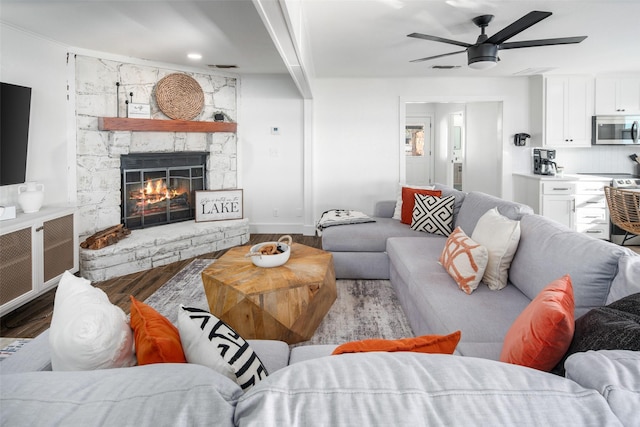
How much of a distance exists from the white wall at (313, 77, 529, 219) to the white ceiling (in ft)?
2.90

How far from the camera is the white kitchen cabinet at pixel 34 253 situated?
2998mm

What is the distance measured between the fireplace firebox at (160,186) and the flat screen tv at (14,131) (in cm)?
122

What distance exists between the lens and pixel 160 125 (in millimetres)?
4809

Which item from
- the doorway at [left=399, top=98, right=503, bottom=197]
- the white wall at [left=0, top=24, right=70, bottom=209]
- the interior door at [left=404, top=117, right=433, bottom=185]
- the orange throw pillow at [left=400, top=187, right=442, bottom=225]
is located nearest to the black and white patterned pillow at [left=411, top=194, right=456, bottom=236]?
the orange throw pillow at [left=400, top=187, right=442, bottom=225]

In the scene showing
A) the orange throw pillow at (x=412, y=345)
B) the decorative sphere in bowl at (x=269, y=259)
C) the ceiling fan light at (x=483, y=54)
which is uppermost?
the ceiling fan light at (x=483, y=54)

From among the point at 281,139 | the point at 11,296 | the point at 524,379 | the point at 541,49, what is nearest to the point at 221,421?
the point at 524,379

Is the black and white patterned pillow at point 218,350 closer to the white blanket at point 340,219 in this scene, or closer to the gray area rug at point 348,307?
the gray area rug at point 348,307

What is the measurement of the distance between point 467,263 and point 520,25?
69.2 inches

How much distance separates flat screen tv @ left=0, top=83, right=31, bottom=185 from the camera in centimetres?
331

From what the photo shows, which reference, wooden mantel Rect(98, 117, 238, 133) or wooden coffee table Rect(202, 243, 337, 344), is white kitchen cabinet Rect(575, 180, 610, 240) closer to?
wooden coffee table Rect(202, 243, 337, 344)

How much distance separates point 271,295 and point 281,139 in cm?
393

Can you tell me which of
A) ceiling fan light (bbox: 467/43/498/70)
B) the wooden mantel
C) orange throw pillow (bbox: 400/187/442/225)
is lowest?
orange throw pillow (bbox: 400/187/442/225)

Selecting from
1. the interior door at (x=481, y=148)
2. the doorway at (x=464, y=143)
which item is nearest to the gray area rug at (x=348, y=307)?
the doorway at (x=464, y=143)

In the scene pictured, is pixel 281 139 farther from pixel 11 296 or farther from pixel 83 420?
pixel 83 420
